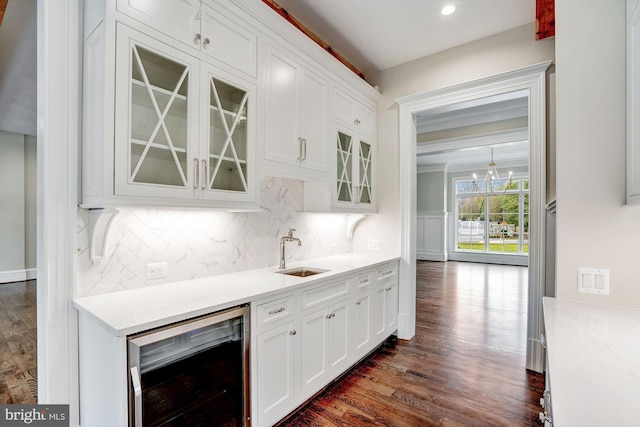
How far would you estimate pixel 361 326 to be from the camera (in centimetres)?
273

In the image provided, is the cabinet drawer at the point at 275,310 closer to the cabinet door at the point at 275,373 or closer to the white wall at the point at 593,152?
the cabinet door at the point at 275,373

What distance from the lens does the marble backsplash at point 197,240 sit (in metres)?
1.72

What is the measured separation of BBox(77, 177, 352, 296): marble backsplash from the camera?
1.72 m

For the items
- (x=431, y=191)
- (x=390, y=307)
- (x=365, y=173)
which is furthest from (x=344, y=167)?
(x=431, y=191)

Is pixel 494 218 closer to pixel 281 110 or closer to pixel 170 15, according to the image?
pixel 281 110

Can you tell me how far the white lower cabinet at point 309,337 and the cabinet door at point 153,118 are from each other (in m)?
0.86

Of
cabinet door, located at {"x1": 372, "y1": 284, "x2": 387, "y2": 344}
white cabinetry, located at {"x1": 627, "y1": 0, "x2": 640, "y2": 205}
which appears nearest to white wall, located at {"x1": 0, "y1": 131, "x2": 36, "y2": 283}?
cabinet door, located at {"x1": 372, "y1": 284, "x2": 387, "y2": 344}

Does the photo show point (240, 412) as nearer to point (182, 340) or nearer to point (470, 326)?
point (182, 340)

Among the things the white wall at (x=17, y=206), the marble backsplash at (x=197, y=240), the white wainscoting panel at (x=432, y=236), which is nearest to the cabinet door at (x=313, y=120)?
the marble backsplash at (x=197, y=240)

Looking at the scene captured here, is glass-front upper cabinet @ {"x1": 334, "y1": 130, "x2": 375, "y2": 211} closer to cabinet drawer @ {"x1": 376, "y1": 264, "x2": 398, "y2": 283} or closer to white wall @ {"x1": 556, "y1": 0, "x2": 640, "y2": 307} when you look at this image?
cabinet drawer @ {"x1": 376, "y1": 264, "x2": 398, "y2": 283}

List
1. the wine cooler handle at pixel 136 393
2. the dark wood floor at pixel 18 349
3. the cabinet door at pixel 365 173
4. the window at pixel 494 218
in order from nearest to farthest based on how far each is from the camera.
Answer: the wine cooler handle at pixel 136 393 < the dark wood floor at pixel 18 349 < the cabinet door at pixel 365 173 < the window at pixel 494 218

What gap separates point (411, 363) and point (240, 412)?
1.74m

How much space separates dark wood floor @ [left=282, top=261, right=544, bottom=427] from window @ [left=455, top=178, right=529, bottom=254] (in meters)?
5.05

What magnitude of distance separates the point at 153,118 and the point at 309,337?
5.41 feet
